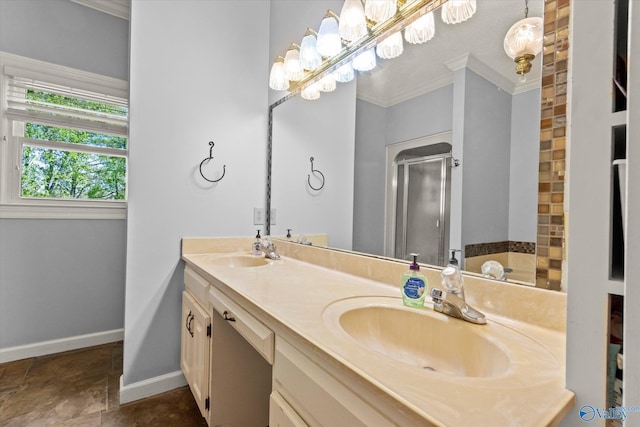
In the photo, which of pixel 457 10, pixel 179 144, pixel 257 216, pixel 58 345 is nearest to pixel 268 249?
pixel 257 216

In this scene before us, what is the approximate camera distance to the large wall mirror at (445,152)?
2.84ft

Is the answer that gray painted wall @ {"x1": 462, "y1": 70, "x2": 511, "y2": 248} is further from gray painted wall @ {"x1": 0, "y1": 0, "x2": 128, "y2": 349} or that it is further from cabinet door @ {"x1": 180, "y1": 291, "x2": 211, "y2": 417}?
gray painted wall @ {"x1": 0, "y1": 0, "x2": 128, "y2": 349}

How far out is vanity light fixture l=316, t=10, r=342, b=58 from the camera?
1.50m

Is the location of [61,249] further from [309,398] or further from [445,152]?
[445,152]

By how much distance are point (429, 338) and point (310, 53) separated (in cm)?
155

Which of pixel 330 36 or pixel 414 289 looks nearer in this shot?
pixel 414 289

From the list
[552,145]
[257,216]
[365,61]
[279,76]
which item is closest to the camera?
[552,145]

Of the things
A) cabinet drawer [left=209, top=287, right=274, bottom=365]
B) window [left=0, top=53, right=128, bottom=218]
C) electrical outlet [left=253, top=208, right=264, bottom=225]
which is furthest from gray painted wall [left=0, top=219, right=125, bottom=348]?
cabinet drawer [left=209, top=287, right=274, bottom=365]

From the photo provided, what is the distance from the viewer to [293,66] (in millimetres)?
1808

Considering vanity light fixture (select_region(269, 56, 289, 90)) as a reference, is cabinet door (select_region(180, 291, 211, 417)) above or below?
below

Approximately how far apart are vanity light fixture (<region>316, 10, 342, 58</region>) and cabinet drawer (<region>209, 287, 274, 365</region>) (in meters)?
1.29

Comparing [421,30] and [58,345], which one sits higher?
[421,30]

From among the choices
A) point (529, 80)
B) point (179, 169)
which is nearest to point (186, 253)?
point (179, 169)

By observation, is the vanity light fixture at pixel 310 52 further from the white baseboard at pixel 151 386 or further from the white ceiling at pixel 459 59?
the white baseboard at pixel 151 386
